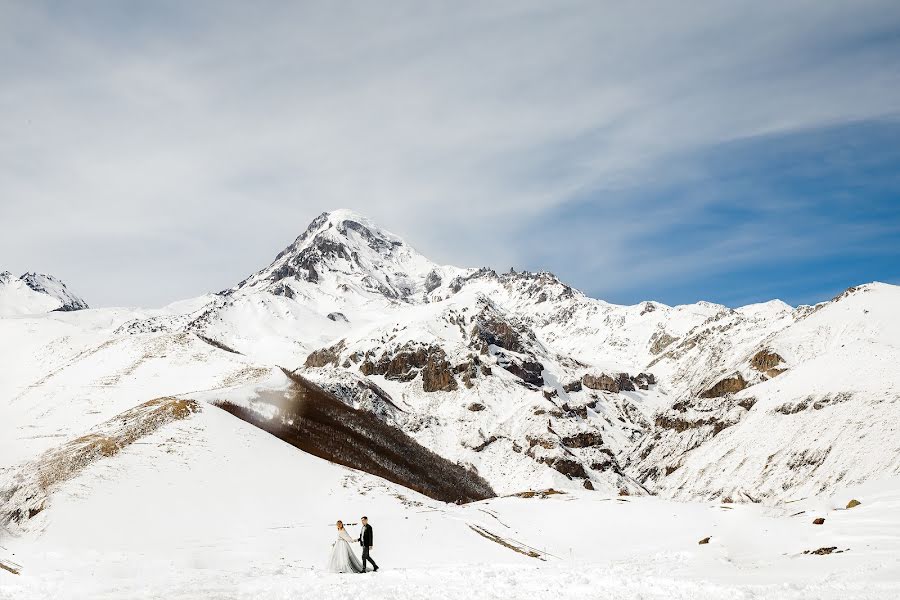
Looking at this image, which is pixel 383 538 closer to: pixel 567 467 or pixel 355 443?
pixel 355 443

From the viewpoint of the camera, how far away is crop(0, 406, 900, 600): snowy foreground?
866 inches

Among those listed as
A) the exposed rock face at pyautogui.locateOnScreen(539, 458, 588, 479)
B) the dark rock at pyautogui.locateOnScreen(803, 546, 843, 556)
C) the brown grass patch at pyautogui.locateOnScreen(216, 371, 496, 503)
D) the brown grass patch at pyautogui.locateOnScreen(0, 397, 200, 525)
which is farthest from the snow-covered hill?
the dark rock at pyautogui.locateOnScreen(803, 546, 843, 556)

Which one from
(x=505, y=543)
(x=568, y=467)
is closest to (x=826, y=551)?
(x=505, y=543)

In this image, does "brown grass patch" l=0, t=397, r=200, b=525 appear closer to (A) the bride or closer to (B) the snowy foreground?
(B) the snowy foreground

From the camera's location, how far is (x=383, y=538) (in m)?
45.6

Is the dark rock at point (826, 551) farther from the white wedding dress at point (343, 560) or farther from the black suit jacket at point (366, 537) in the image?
the white wedding dress at point (343, 560)

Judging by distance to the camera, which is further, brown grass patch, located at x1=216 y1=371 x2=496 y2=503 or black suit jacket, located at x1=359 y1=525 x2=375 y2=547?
brown grass patch, located at x1=216 y1=371 x2=496 y2=503

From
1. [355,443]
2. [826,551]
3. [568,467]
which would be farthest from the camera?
[568,467]

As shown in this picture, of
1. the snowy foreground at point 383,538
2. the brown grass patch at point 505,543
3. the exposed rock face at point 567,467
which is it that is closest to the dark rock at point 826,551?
the snowy foreground at point 383,538

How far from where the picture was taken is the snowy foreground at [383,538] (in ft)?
72.1

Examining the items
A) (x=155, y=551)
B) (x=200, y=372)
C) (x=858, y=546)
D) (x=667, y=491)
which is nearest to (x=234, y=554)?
(x=155, y=551)

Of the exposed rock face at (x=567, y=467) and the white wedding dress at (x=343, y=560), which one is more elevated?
the exposed rock face at (x=567, y=467)

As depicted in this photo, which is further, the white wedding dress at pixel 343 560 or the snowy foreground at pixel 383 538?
the white wedding dress at pixel 343 560

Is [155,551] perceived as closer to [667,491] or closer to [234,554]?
[234,554]
